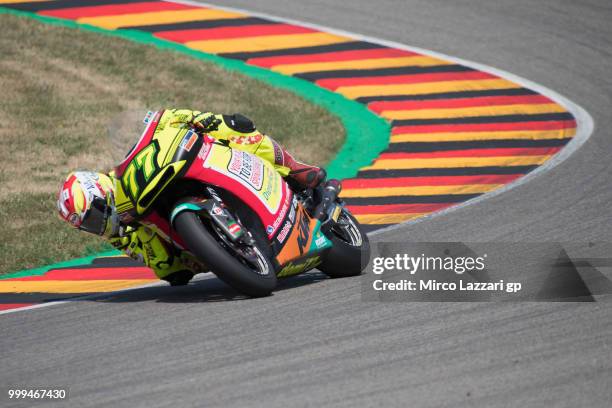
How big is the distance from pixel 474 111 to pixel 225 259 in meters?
7.54

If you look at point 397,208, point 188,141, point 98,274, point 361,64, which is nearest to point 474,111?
point 361,64

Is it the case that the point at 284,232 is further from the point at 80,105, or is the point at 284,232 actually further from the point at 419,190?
the point at 80,105

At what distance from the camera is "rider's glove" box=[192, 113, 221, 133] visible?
7.27 m

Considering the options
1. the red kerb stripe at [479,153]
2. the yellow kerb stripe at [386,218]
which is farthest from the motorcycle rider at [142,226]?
the red kerb stripe at [479,153]

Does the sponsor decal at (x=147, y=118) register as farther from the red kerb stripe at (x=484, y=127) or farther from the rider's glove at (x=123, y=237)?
the red kerb stripe at (x=484, y=127)

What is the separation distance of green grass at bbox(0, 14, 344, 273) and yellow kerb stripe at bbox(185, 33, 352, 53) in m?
0.78

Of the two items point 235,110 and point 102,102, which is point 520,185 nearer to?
point 235,110

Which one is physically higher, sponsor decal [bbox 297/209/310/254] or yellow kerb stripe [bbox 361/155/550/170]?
sponsor decal [bbox 297/209/310/254]

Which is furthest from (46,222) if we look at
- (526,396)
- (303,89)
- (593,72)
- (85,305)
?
(593,72)

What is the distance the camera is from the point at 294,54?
52.0 feet

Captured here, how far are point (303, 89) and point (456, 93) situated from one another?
2049 millimetres

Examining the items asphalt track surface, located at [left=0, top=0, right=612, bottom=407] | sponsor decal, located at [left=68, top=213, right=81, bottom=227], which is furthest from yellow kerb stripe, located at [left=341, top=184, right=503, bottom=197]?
sponsor decal, located at [left=68, top=213, right=81, bottom=227]

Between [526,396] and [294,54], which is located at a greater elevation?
[526,396]

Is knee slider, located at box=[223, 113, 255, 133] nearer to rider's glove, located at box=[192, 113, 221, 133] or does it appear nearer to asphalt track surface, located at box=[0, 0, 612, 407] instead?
rider's glove, located at box=[192, 113, 221, 133]
